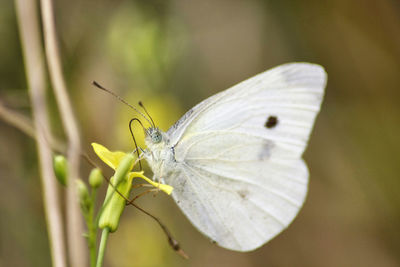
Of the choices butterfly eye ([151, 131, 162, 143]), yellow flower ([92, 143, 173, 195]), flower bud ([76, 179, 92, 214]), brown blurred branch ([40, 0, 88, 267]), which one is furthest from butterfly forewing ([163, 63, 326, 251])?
flower bud ([76, 179, 92, 214])

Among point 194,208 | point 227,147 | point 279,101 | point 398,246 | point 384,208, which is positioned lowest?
point 398,246

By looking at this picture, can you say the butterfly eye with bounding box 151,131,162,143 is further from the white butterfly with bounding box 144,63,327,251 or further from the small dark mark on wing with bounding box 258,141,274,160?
the small dark mark on wing with bounding box 258,141,274,160

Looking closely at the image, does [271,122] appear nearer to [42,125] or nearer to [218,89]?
[42,125]

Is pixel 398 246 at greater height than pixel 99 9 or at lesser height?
lesser

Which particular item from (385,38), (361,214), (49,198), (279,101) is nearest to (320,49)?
(385,38)

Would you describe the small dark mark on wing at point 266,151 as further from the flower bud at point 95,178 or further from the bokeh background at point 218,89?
the bokeh background at point 218,89

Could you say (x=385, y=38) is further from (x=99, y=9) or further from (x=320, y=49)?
(x=99, y=9)

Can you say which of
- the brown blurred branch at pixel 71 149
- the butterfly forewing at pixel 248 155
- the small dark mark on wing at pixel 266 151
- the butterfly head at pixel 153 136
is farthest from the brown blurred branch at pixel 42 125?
the small dark mark on wing at pixel 266 151
